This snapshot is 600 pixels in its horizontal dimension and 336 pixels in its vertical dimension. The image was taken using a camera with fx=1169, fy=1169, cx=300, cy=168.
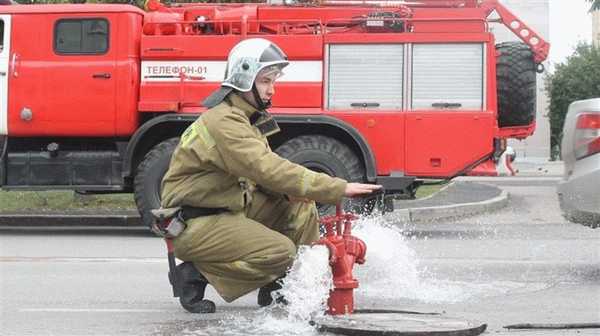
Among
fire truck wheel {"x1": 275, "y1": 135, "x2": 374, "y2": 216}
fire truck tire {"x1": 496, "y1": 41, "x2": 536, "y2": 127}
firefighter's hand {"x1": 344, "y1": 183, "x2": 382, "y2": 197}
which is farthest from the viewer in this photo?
fire truck tire {"x1": 496, "y1": 41, "x2": 536, "y2": 127}

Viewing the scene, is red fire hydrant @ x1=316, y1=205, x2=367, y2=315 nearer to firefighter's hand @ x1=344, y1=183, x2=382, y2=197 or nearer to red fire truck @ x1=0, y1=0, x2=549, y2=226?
firefighter's hand @ x1=344, y1=183, x2=382, y2=197

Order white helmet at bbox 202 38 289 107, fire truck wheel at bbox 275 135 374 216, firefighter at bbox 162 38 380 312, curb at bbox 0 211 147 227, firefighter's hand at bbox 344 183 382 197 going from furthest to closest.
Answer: curb at bbox 0 211 147 227, fire truck wheel at bbox 275 135 374 216, white helmet at bbox 202 38 289 107, firefighter at bbox 162 38 380 312, firefighter's hand at bbox 344 183 382 197

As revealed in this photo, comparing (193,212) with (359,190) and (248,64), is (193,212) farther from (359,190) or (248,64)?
(359,190)

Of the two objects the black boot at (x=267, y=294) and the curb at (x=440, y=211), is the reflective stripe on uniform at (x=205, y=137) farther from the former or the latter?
the curb at (x=440, y=211)

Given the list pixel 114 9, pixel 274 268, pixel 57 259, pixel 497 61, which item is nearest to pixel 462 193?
pixel 497 61

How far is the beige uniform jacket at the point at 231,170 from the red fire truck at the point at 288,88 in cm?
600

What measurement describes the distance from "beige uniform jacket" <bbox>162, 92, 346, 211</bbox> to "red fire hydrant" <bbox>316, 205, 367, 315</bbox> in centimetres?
21

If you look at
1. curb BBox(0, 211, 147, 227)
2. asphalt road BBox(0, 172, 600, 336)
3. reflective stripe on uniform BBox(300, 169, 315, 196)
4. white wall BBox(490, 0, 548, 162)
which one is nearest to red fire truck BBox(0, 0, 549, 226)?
asphalt road BBox(0, 172, 600, 336)

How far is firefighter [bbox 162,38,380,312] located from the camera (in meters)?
6.07

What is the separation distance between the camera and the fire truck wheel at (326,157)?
12266 millimetres

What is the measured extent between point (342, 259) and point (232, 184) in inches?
29.3

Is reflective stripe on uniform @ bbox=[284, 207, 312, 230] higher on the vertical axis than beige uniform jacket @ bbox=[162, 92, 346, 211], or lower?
lower

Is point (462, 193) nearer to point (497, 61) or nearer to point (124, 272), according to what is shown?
point (497, 61)

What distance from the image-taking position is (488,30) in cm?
1235
